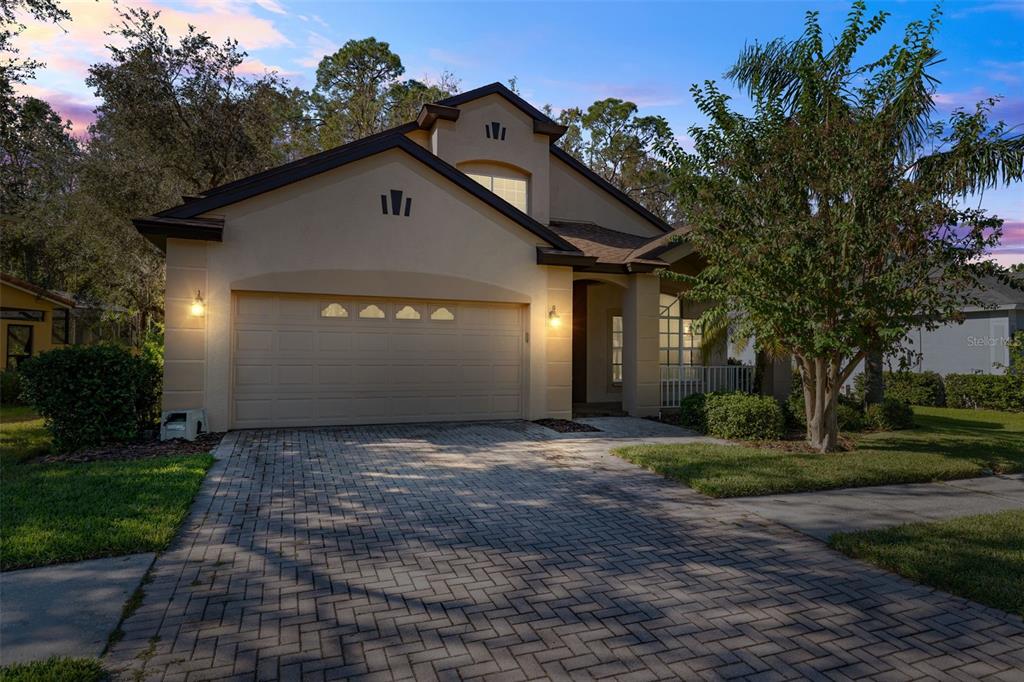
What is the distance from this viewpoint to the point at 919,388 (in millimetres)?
19141

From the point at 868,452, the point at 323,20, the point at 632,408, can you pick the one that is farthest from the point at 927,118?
the point at 323,20

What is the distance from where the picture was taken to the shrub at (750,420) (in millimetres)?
10852

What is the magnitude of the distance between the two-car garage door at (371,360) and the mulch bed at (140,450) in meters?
1.17

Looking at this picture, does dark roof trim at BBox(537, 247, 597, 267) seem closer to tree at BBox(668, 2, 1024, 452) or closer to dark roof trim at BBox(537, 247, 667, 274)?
dark roof trim at BBox(537, 247, 667, 274)

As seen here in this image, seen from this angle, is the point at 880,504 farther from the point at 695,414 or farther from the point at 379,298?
the point at 379,298

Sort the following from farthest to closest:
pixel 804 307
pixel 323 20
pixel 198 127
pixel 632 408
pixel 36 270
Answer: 1. pixel 36 270
2. pixel 198 127
3. pixel 632 408
4. pixel 323 20
5. pixel 804 307

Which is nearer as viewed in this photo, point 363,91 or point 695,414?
point 695,414

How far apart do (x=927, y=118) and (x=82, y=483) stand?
42.6 ft

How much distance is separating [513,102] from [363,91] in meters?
16.9

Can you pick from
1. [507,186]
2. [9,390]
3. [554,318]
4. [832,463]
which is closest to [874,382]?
[832,463]

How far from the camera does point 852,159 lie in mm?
8453

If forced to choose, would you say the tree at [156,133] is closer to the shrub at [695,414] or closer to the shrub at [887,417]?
the shrub at [695,414]

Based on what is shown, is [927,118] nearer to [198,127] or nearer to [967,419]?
[967,419]

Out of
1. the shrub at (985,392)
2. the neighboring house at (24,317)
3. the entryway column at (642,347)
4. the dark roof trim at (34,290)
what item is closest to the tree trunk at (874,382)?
the entryway column at (642,347)
